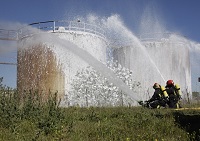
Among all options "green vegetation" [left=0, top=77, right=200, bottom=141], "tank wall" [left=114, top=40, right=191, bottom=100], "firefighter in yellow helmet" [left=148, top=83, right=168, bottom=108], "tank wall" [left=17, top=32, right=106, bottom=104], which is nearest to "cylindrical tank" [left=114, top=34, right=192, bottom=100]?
"tank wall" [left=114, top=40, right=191, bottom=100]

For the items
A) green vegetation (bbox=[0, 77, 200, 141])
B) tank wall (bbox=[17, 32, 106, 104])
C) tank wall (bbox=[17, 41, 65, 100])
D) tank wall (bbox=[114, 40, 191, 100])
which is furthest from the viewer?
tank wall (bbox=[114, 40, 191, 100])

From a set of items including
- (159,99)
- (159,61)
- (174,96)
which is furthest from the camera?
(159,61)

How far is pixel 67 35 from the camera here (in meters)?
23.8

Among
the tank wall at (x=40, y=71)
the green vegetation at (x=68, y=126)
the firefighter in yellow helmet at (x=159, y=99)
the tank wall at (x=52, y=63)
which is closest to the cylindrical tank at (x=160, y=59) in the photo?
the tank wall at (x=52, y=63)

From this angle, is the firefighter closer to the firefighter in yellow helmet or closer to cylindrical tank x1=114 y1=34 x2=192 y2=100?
the firefighter in yellow helmet

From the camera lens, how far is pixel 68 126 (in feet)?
26.4

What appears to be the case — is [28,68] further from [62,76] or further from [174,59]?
[174,59]

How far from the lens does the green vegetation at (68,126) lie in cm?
682

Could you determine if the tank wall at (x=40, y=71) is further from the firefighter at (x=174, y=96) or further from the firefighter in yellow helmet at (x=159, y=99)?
the firefighter at (x=174, y=96)

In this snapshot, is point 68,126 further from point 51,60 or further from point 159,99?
point 51,60

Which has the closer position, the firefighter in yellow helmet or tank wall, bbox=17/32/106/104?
the firefighter in yellow helmet

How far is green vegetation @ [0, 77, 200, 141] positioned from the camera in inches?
269

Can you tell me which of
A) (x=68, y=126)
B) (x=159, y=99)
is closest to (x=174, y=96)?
(x=159, y=99)

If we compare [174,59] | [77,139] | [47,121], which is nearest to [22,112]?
[47,121]
